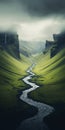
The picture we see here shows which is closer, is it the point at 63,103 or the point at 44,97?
the point at 63,103

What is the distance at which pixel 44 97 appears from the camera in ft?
489

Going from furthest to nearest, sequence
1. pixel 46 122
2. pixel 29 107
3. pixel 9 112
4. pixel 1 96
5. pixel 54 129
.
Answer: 1. pixel 1 96
2. pixel 29 107
3. pixel 9 112
4. pixel 46 122
5. pixel 54 129

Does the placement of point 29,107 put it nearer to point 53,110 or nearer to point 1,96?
point 53,110

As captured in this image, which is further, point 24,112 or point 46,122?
point 24,112

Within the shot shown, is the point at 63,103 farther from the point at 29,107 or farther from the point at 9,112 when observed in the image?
the point at 9,112

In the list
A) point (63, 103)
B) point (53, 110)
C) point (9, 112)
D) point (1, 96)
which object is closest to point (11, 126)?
point (9, 112)

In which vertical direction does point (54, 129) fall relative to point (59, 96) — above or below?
above

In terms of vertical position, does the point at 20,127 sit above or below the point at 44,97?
above

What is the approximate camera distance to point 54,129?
87812 mm

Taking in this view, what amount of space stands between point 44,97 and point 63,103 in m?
21.7

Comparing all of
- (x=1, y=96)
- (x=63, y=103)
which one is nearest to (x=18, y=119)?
(x=63, y=103)

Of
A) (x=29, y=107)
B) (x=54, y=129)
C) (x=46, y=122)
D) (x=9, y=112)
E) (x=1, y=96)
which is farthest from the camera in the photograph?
(x=1, y=96)

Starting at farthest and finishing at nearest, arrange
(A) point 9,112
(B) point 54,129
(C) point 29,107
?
(C) point 29,107, (A) point 9,112, (B) point 54,129

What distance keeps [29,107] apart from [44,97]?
94.1 feet
